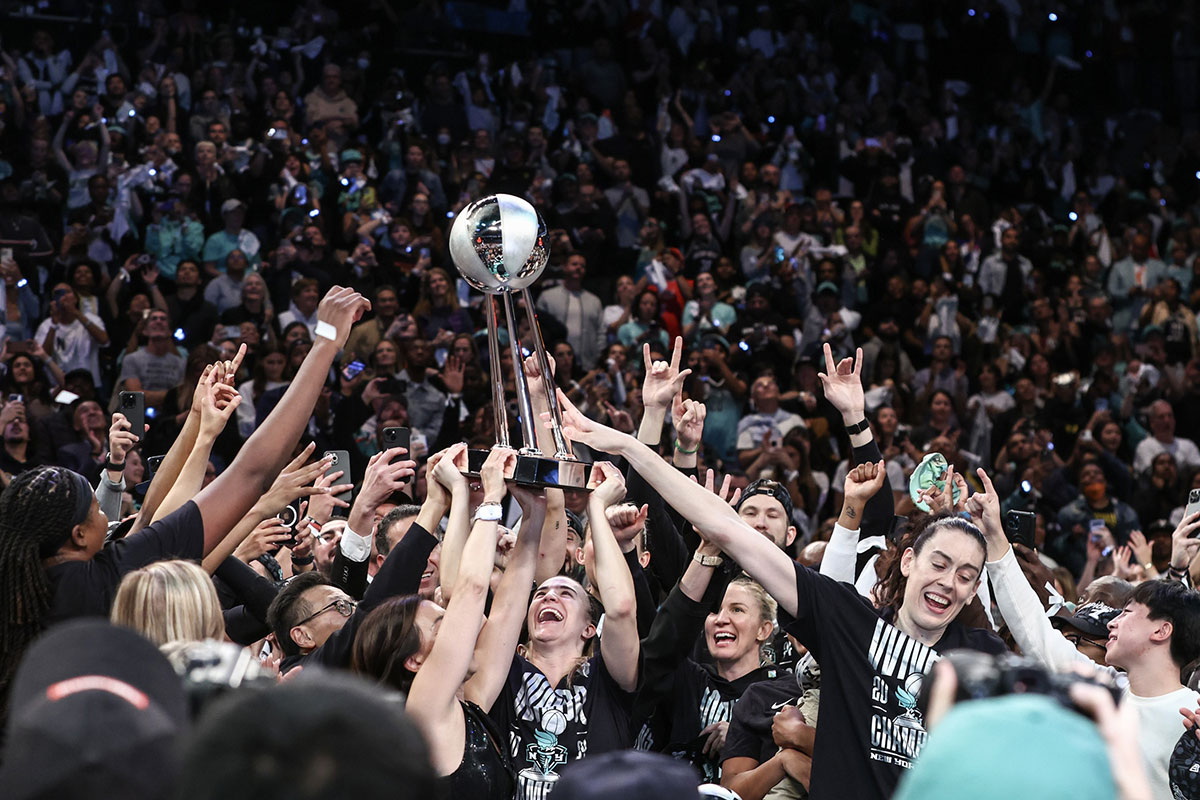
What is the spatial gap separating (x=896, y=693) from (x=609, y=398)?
702 centimetres

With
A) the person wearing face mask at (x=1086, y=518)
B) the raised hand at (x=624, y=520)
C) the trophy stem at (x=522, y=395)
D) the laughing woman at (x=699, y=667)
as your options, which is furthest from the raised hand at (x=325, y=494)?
the person wearing face mask at (x=1086, y=518)

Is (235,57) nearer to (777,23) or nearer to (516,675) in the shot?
(777,23)

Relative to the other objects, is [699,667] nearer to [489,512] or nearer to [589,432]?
[589,432]

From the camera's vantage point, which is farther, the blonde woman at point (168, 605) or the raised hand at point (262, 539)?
the raised hand at point (262, 539)

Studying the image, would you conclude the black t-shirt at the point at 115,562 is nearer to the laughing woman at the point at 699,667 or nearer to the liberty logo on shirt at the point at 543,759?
the liberty logo on shirt at the point at 543,759

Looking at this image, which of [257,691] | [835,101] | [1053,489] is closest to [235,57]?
[835,101]

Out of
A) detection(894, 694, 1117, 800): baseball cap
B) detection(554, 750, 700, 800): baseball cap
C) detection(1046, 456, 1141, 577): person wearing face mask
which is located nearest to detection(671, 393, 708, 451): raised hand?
detection(554, 750, 700, 800): baseball cap

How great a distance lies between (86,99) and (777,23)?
30.2 feet

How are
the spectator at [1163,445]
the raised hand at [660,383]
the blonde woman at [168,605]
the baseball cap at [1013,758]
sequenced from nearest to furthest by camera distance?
1. the baseball cap at [1013,758]
2. the blonde woman at [168,605]
3. the raised hand at [660,383]
4. the spectator at [1163,445]

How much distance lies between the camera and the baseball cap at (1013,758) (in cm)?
158

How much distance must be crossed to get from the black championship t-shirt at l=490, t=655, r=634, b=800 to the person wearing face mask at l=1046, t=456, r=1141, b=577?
676 cm

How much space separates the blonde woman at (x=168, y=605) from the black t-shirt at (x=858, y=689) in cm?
162

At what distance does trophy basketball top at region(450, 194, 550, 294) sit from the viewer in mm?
4266

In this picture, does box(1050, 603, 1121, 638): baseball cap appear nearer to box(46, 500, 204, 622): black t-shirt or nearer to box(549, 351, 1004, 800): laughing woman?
box(549, 351, 1004, 800): laughing woman
